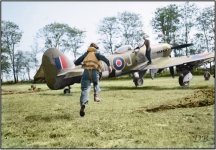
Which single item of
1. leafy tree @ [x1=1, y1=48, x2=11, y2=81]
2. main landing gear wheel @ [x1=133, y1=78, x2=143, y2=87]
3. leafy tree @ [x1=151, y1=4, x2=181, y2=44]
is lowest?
main landing gear wheel @ [x1=133, y1=78, x2=143, y2=87]

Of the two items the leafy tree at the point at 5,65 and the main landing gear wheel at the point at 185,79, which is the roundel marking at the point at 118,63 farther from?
the leafy tree at the point at 5,65

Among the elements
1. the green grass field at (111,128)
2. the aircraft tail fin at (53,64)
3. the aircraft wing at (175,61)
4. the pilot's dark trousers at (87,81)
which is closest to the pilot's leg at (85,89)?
the pilot's dark trousers at (87,81)

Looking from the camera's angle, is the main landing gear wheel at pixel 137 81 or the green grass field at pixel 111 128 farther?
the main landing gear wheel at pixel 137 81

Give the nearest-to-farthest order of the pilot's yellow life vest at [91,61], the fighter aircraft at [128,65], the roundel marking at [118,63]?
the pilot's yellow life vest at [91,61], the fighter aircraft at [128,65], the roundel marking at [118,63]

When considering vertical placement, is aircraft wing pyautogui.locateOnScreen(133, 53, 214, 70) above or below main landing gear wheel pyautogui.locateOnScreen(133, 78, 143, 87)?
above

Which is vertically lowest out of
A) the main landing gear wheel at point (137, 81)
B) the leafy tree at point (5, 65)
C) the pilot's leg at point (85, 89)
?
the main landing gear wheel at point (137, 81)

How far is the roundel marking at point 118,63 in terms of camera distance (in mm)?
18966

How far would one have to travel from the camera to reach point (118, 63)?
1917 cm

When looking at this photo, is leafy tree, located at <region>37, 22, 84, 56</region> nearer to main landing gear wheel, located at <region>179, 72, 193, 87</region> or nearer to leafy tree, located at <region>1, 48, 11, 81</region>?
leafy tree, located at <region>1, 48, 11, 81</region>

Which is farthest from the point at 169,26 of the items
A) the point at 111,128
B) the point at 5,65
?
the point at 111,128

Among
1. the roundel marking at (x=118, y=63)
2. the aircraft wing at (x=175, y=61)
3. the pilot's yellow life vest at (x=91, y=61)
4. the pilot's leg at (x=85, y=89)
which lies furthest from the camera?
the aircraft wing at (x=175, y=61)

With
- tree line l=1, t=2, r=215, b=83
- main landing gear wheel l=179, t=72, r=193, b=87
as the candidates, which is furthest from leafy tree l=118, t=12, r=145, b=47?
main landing gear wheel l=179, t=72, r=193, b=87

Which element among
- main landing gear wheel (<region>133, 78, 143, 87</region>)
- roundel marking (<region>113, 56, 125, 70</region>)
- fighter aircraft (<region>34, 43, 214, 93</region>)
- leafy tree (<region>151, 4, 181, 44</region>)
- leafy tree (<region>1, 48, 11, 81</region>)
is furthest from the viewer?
main landing gear wheel (<region>133, 78, 143, 87</region>)

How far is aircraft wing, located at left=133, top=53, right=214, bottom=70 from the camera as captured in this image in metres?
20.5
